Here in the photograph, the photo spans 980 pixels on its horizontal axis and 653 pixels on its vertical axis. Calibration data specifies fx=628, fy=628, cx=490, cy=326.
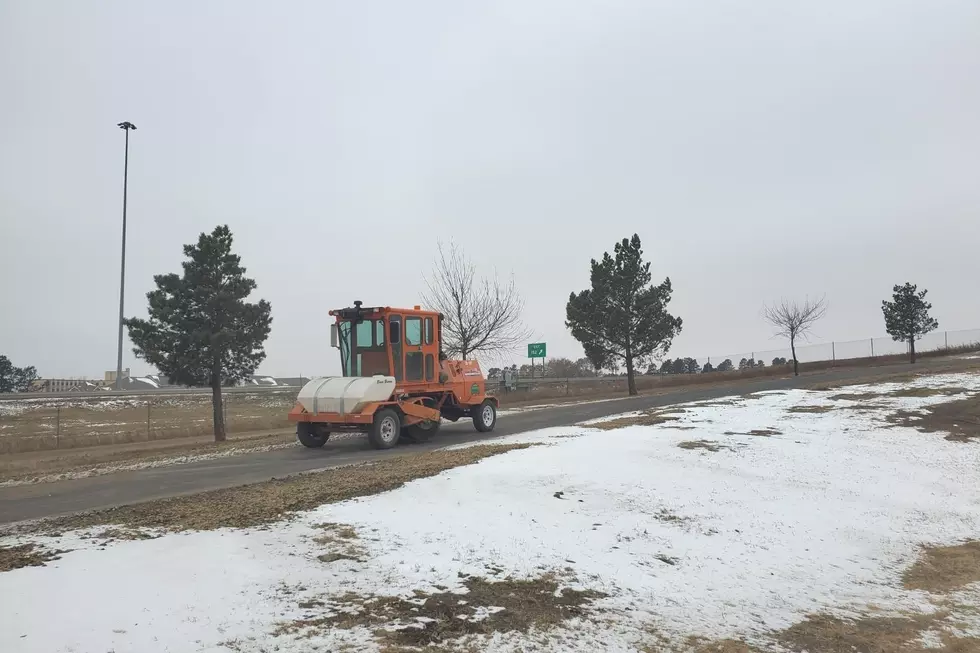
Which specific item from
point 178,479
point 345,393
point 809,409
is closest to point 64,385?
point 345,393

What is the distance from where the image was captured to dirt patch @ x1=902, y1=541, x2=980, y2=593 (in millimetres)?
6699

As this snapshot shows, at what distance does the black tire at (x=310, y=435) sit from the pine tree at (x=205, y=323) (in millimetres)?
6743

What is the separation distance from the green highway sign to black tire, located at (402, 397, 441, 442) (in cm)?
2525

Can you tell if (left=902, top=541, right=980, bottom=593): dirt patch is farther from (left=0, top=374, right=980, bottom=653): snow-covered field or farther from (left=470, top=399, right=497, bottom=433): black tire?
(left=470, top=399, right=497, bottom=433): black tire

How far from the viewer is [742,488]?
9.49m

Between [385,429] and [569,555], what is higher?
[385,429]

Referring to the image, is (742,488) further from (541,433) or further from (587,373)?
(587,373)

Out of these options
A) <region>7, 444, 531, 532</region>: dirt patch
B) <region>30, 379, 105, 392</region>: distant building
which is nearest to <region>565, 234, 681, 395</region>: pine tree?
<region>7, 444, 531, 532</region>: dirt patch

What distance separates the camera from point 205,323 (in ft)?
64.7

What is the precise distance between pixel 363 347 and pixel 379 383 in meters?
1.11

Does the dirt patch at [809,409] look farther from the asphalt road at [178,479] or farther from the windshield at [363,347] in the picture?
the windshield at [363,347]

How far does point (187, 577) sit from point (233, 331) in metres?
16.2

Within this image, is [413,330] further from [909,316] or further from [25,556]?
[909,316]

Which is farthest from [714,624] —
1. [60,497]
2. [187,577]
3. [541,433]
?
[541,433]
